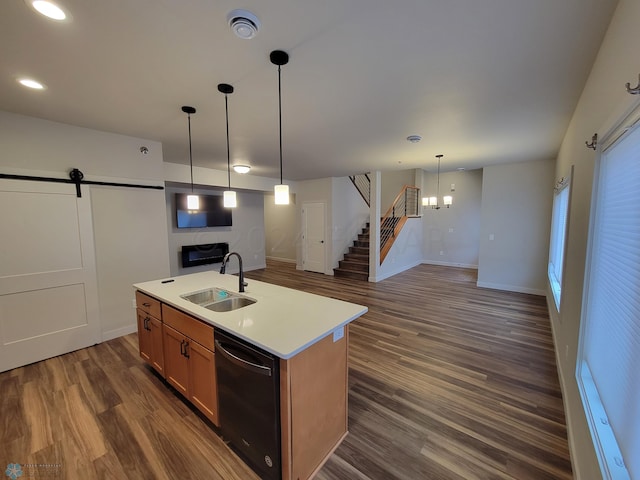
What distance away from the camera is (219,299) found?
8.11 feet

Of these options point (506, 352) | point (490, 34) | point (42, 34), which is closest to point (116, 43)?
point (42, 34)

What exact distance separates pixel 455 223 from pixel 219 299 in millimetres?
7571

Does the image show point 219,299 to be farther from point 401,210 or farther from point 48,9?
point 401,210

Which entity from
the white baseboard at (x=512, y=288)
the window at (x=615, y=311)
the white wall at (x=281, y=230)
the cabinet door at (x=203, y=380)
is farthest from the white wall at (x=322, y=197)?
the window at (x=615, y=311)

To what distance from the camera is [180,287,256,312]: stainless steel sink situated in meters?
2.35

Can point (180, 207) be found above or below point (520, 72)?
below

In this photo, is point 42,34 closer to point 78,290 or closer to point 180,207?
point 78,290

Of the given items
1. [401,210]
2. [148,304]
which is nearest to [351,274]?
[401,210]

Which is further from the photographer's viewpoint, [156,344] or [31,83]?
[156,344]

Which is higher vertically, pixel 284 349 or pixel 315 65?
pixel 315 65

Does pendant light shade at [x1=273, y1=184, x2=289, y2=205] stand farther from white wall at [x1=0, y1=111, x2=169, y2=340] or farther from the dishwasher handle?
white wall at [x1=0, y1=111, x2=169, y2=340]

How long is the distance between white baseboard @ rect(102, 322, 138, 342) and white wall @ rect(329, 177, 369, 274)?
4.60 metres

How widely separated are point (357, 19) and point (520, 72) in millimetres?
1386

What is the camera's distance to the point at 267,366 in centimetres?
142
